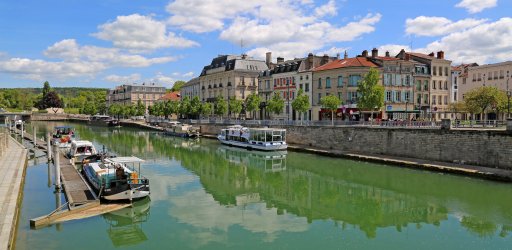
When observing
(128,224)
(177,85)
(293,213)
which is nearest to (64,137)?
(128,224)

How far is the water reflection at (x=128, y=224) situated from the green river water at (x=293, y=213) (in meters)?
0.05

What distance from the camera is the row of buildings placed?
52812 millimetres

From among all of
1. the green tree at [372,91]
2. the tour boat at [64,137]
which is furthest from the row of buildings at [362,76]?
the tour boat at [64,137]

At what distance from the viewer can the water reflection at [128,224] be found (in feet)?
52.0

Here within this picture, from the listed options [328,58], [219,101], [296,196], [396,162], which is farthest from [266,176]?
[219,101]

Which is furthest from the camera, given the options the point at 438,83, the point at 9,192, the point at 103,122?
the point at 103,122

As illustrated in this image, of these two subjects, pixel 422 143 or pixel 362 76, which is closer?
pixel 422 143

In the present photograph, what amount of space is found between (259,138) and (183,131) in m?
23.3

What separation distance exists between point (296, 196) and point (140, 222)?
31.5ft

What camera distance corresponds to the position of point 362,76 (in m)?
51.9

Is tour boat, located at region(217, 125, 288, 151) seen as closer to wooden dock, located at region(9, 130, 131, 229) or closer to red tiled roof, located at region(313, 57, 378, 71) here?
red tiled roof, located at region(313, 57, 378, 71)

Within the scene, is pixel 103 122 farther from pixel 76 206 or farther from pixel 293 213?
pixel 293 213

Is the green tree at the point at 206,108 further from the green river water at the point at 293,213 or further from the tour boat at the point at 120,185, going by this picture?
the tour boat at the point at 120,185

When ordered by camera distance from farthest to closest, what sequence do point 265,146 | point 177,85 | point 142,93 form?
1. point 177,85
2. point 142,93
3. point 265,146
